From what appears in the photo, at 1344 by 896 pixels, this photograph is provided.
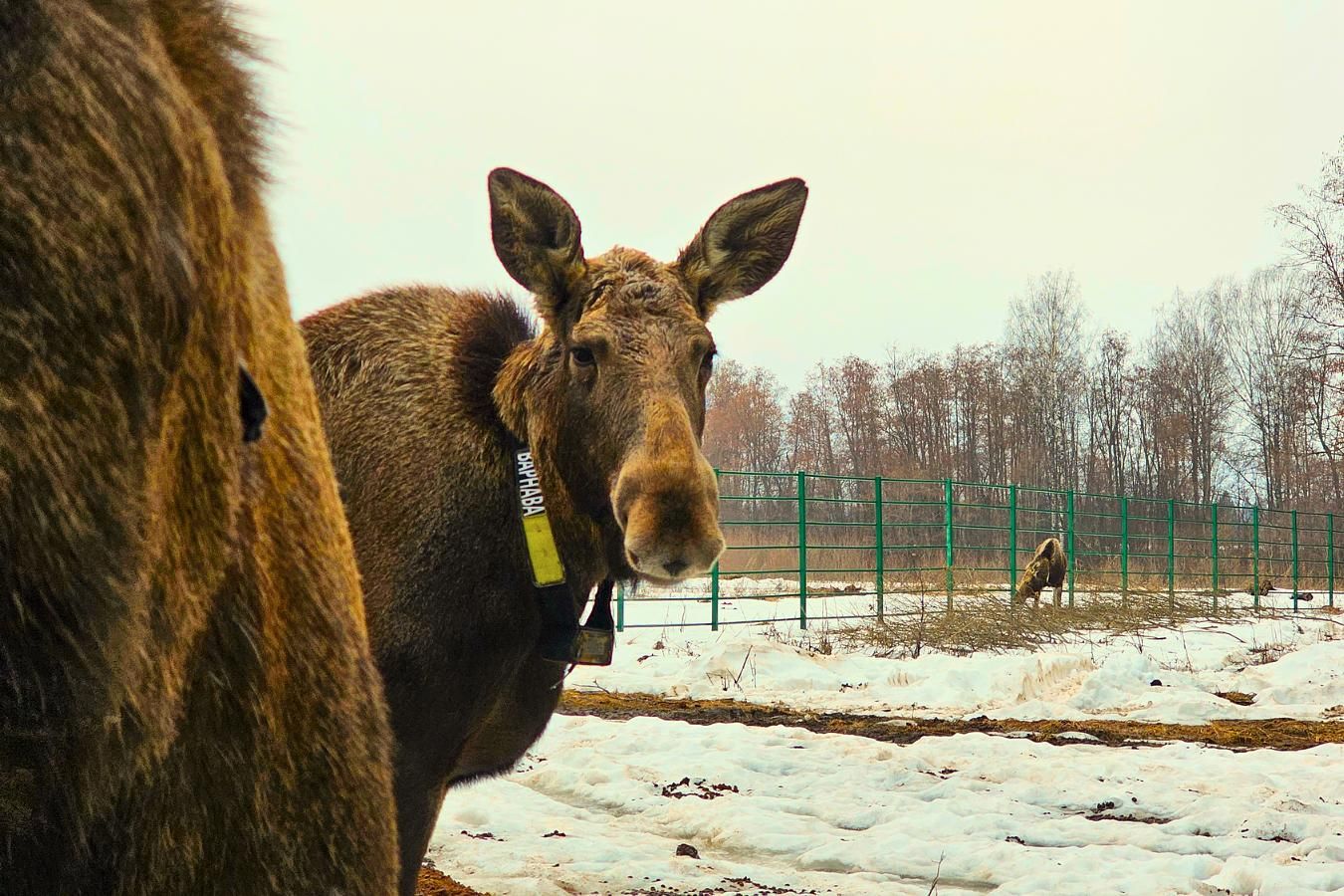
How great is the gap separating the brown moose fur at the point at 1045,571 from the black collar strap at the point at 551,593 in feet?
48.6

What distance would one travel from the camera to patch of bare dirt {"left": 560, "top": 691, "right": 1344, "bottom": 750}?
282 inches

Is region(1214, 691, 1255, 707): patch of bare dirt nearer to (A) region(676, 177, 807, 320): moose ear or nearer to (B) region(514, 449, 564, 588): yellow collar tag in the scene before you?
(A) region(676, 177, 807, 320): moose ear

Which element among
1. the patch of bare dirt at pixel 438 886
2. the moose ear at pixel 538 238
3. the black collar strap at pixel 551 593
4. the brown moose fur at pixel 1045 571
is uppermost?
the moose ear at pixel 538 238

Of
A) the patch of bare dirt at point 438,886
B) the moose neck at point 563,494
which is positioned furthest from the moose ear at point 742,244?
the patch of bare dirt at point 438,886

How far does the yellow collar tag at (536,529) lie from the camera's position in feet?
10.6

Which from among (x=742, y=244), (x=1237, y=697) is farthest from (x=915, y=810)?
(x=1237, y=697)

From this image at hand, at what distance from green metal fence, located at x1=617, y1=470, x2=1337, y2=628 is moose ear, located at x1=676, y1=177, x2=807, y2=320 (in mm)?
5678

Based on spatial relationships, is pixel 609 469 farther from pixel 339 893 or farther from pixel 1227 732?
pixel 1227 732

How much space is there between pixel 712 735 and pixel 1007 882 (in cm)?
296

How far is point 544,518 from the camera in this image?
Answer: 331cm

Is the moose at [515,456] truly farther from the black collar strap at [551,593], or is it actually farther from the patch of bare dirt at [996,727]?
the patch of bare dirt at [996,727]

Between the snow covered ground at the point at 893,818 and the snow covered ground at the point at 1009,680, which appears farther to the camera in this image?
the snow covered ground at the point at 1009,680

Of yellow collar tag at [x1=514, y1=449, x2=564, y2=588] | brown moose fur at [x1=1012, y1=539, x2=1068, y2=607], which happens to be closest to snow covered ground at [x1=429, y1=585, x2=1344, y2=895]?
yellow collar tag at [x1=514, y1=449, x2=564, y2=588]

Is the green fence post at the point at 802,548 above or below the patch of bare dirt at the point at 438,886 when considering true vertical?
above
